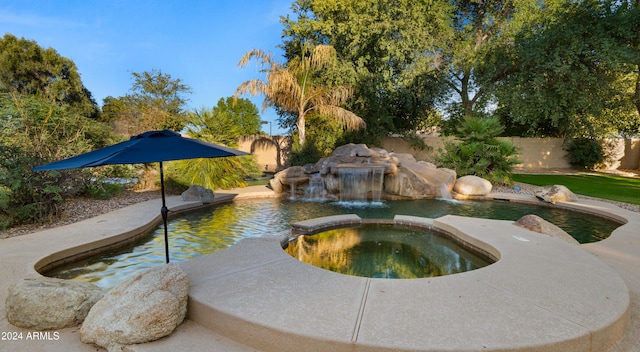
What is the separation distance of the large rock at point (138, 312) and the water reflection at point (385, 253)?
1.97m

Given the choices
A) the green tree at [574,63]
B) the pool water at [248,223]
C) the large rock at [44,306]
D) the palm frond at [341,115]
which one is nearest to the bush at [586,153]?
the green tree at [574,63]

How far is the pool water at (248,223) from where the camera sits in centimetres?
425

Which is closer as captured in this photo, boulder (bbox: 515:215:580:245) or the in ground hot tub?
the in ground hot tub

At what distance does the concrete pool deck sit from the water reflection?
689 mm

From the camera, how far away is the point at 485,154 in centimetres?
1173

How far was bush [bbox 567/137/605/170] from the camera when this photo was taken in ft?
61.4

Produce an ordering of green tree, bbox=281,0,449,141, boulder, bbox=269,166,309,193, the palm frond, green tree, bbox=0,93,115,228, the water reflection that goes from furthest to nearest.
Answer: green tree, bbox=281,0,449,141, the palm frond, boulder, bbox=269,166,309,193, green tree, bbox=0,93,115,228, the water reflection

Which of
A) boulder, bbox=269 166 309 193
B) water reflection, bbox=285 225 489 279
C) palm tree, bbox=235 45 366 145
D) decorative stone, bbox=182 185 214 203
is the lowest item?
water reflection, bbox=285 225 489 279

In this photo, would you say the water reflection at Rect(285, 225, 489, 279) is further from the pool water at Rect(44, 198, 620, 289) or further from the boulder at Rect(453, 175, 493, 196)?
the boulder at Rect(453, 175, 493, 196)

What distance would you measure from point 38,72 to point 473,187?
103 ft

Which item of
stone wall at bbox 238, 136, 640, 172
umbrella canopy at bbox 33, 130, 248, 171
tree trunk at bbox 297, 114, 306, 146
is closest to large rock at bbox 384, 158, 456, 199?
tree trunk at bbox 297, 114, 306, 146

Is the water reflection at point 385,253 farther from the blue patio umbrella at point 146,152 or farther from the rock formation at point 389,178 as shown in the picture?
the rock formation at point 389,178

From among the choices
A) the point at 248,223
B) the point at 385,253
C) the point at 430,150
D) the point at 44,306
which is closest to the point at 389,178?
the point at 248,223

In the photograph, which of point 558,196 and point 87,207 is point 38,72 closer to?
point 87,207
